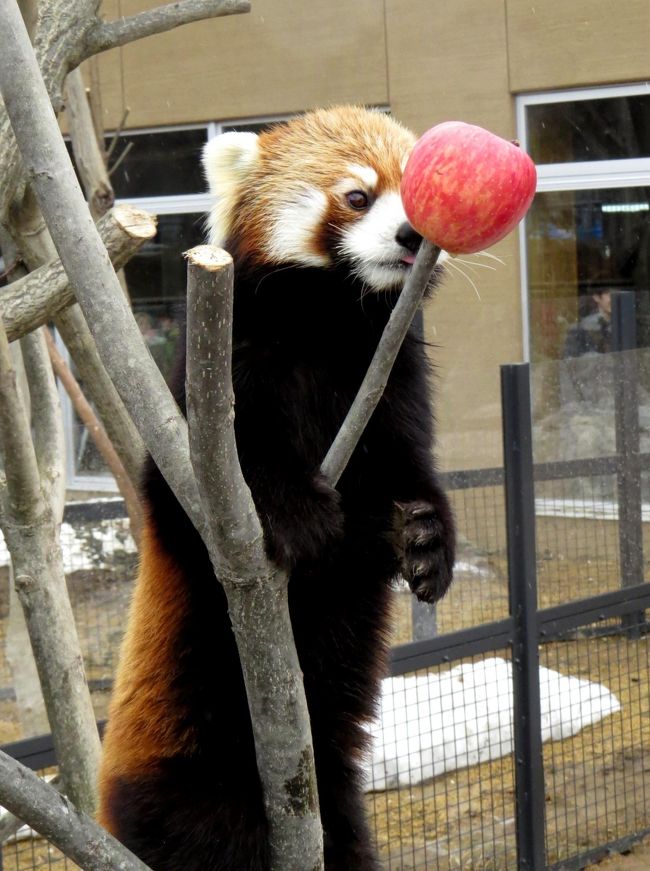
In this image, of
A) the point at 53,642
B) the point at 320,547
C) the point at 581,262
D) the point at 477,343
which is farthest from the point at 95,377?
the point at 581,262

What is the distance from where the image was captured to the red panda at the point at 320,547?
2264mm

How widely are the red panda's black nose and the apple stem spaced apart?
2.19 ft

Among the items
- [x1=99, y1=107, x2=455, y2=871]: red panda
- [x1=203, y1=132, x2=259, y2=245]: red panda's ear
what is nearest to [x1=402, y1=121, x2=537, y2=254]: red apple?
[x1=99, y1=107, x2=455, y2=871]: red panda

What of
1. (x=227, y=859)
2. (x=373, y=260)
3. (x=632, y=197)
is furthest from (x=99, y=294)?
(x=632, y=197)

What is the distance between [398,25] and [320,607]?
663cm

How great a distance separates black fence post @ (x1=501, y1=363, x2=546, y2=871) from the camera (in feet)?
13.2

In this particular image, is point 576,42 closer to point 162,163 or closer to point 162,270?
point 162,163

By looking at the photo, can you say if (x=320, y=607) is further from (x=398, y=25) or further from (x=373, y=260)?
(x=398, y=25)

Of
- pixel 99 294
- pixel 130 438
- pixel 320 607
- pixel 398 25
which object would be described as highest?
pixel 398 25

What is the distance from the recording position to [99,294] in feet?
5.17

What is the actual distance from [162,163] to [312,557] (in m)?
7.50

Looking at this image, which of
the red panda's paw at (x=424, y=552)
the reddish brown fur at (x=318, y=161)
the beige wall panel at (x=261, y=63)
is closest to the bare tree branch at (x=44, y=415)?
the reddish brown fur at (x=318, y=161)

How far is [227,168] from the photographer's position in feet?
8.94

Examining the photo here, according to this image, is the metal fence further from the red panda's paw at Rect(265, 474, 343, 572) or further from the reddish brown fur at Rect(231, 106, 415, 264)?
the red panda's paw at Rect(265, 474, 343, 572)
